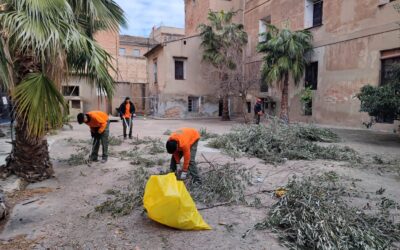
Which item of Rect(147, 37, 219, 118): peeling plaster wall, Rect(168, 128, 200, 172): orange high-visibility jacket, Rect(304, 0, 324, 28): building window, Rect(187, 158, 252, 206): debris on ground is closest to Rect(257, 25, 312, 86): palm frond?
Rect(304, 0, 324, 28): building window

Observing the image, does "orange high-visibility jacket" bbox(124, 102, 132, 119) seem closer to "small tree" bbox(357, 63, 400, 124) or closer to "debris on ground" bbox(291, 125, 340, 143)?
"debris on ground" bbox(291, 125, 340, 143)

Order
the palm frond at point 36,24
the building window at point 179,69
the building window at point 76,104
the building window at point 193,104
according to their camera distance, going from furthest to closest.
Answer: the building window at point 193,104 < the building window at point 179,69 < the building window at point 76,104 < the palm frond at point 36,24

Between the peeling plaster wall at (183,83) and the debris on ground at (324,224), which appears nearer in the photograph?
the debris on ground at (324,224)

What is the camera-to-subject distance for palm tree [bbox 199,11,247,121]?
73.7 ft

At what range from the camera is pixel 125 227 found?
A: 4.45m

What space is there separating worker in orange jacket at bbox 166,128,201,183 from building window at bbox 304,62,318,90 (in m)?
15.6

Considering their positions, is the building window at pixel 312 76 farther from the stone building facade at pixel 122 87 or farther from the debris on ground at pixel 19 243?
the debris on ground at pixel 19 243

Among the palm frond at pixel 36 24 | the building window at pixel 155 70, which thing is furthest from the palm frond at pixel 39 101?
the building window at pixel 155 70

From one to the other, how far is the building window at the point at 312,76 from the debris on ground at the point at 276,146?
28.7 ft

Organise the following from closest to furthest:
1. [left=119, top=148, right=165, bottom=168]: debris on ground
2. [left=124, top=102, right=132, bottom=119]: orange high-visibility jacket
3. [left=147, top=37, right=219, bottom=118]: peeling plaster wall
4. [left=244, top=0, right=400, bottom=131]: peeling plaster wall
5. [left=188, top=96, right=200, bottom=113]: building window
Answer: [left=119, top=148, right=165, bottom=168]: debris on ground
[left=124, top=102, right=132, bottom=119]: orange high-visibility jacket
[left=244, top=0, right=400, bottom=131]: peeling plaster wall
[left=147, top=37, right=219, bottom=118]: peeling plaster wall
[left=188, top=96, right=200, bottom=113]: building window

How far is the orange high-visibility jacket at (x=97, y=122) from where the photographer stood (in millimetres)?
8031

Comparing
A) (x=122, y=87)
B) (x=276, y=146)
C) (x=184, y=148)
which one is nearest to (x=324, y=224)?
(x=184, y=148)

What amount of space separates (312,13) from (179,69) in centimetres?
1174

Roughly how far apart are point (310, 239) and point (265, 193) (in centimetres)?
202
